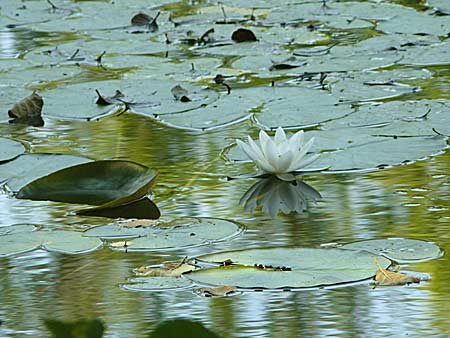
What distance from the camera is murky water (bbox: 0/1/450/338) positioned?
59.6 inches

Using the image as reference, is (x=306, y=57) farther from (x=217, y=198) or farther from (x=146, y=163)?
(x=217, y=198)

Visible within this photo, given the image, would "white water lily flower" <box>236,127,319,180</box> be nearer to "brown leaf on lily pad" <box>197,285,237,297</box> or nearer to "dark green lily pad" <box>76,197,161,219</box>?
"dark green lily pad" <box>76,197,161,219</box>

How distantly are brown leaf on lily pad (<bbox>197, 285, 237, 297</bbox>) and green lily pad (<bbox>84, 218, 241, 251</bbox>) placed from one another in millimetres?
243

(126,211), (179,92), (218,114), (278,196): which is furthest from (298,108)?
(126,211)

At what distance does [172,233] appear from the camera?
1945mm

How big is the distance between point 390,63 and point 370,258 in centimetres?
177

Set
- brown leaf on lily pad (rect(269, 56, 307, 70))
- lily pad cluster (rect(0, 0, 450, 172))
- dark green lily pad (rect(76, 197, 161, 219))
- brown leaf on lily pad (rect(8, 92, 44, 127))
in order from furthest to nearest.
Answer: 1. brown leaf on lily pad (rect(269, 56, 307, 70))
2. brown leaf on lily pad (rect(8, 92, 44, 127))
3. lily pad cluster (rect(0, 0, 450, 172))
4. dark green lily pad (rect(76, 197, 161, 219))

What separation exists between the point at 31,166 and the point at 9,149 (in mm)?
156

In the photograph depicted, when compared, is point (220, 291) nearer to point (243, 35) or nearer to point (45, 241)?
point (45, 241)

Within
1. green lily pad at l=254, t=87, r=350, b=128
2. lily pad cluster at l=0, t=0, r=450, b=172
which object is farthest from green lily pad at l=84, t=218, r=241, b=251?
green lily pad at l=254, t=87, r=350, b=128

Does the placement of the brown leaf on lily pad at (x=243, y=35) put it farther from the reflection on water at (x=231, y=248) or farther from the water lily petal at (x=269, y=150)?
the water lily petal at (x=269, y=150)

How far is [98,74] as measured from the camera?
11.6 feet

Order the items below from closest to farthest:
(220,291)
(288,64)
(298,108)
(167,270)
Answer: (220,291) < (167,270) < (298,108) < (288,64)

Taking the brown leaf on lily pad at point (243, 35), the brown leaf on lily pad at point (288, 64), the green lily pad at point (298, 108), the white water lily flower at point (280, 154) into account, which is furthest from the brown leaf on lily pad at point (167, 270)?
the brown leaf on lily pad at point (243, 35)
